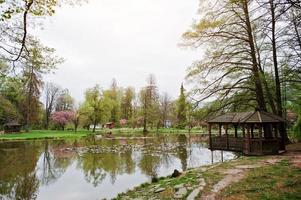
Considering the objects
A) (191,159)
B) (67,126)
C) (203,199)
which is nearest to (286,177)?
(203,199)

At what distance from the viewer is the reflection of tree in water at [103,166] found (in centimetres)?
1562

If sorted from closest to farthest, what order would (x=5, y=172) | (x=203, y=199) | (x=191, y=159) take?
(x=203, y=199), (x=5, y=172), (x=191, y=159)

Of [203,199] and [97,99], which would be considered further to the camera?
[97,99]

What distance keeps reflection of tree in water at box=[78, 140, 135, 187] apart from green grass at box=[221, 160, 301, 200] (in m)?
7.64

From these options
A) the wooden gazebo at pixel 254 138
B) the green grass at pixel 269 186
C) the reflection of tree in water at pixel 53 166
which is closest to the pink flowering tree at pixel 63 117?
the reflection of tree in water at pixel 53 166

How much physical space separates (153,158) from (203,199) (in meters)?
14.3

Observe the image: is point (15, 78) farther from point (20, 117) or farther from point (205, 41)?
point (20, 117)

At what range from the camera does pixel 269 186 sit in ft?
26.0

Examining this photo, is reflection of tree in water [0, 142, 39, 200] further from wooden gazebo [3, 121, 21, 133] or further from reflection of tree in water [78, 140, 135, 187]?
wooden gazebo [3, 121, 21, 133]

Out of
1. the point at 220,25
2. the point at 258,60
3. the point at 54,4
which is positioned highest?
the point at 220,25

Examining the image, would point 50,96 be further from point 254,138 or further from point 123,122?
point 254,138

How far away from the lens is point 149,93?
5838cm

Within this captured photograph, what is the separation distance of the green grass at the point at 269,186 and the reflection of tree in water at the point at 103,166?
301 inches

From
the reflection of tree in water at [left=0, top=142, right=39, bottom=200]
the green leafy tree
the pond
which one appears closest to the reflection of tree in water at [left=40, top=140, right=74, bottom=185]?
the pond
